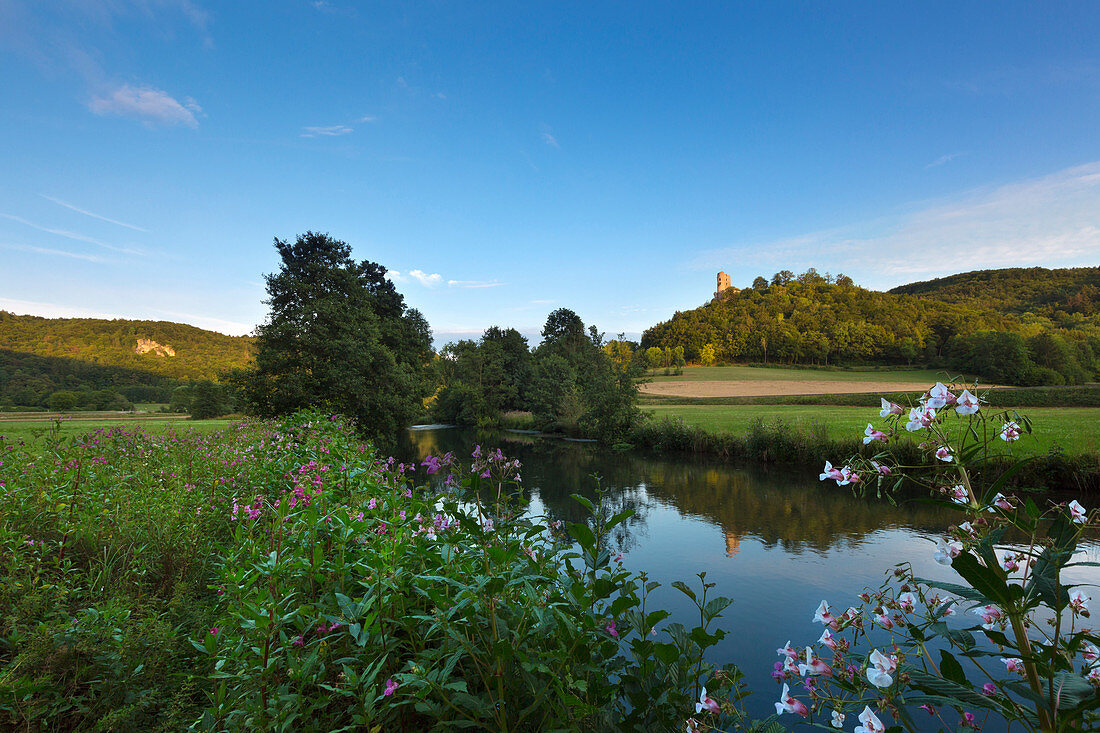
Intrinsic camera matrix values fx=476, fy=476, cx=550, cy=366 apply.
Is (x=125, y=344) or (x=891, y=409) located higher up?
(x=125, y=344)

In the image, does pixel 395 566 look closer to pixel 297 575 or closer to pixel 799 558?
pixel 297 575

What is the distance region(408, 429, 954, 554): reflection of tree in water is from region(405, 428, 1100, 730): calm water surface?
0.03 metres

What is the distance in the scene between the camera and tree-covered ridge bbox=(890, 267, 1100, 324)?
106 feet

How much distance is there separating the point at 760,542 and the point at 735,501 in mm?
3270

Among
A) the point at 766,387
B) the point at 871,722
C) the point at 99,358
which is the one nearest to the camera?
the point at 871,722

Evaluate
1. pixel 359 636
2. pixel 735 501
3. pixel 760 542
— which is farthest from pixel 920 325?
pixel 359 636

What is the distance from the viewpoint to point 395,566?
1.90 metres

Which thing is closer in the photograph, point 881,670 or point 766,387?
point 881,670

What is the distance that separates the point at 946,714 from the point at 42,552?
263 inches

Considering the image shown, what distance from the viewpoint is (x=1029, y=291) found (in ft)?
129

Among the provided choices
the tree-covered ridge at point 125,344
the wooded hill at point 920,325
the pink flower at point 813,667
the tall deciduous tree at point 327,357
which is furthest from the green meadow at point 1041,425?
the tree-covered ridge at point 125,344

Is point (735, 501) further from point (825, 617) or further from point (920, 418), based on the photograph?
point (920, 418)

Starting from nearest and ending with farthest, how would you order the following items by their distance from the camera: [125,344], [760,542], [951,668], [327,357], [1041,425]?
[951,668], [760,542], [1041,425], [327,357], [125,344]

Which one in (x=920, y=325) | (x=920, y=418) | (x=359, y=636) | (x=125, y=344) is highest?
(x=920, y=325)
